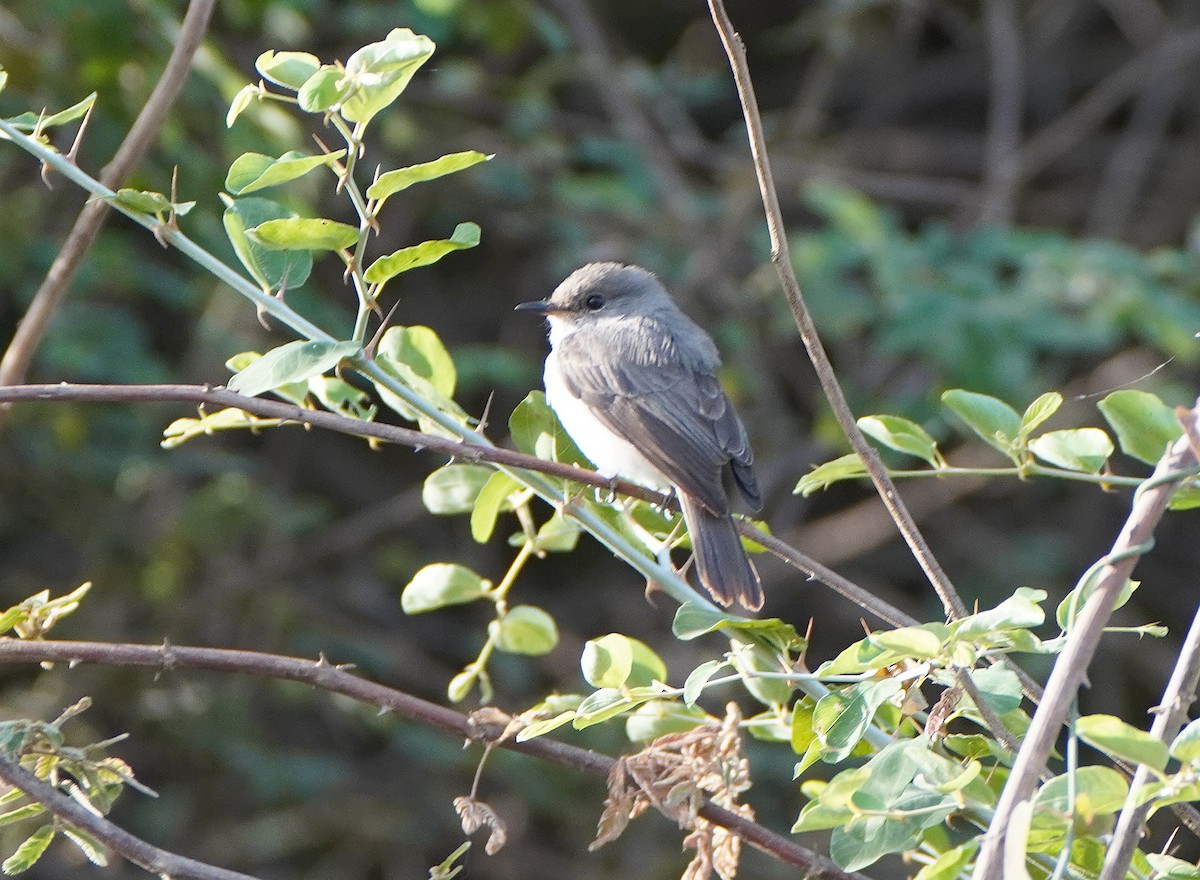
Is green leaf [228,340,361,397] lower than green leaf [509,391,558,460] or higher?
higher

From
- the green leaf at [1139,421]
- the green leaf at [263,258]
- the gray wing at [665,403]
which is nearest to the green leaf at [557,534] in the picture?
the green leaf at [263,258]

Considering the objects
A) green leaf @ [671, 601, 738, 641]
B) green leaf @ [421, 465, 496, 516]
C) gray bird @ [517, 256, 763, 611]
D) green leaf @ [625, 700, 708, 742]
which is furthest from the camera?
gray bird @ [517, 256, 763, 611]

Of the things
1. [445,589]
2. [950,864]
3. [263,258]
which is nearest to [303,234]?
[263,258]

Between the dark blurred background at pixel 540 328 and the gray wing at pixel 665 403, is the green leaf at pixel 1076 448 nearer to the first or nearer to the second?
the gray wing at pixel 665 403

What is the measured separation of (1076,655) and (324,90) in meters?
1.02

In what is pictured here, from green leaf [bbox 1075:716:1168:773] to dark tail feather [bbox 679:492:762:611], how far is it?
1575 mm

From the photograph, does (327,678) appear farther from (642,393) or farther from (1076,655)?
(642,393)

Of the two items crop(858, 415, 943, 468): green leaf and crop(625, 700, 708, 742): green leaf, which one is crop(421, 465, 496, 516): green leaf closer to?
crop(625, 700, 708, 742): green leaf

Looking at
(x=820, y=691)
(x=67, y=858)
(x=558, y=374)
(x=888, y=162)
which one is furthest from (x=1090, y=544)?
(x=820, y=691)

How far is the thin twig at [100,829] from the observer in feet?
5.25

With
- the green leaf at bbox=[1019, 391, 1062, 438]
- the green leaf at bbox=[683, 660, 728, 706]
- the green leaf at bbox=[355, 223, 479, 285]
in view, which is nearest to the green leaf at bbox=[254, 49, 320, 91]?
the green leaf at bbox=[355, 223, 479, 285]

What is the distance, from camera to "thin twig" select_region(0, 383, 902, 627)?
5.36 ft

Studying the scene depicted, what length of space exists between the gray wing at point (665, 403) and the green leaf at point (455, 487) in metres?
1.31

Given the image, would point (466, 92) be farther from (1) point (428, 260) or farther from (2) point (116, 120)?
(1) point (428, 260)
